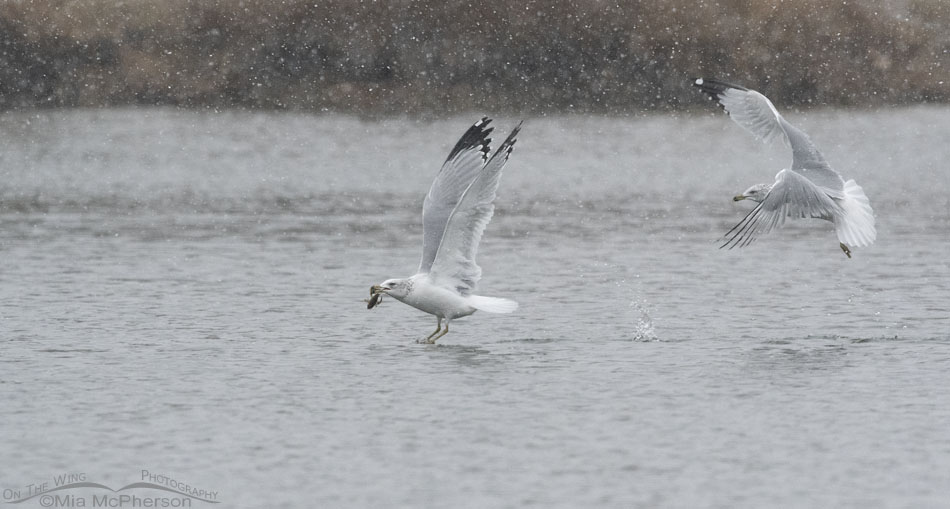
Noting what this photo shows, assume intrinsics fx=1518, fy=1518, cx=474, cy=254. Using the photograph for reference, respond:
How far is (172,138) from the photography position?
3475cm

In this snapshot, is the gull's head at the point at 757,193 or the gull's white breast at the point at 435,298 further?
the gull's head at the point at 757,193

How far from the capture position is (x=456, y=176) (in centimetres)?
1197

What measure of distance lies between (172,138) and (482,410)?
2686 centimetres

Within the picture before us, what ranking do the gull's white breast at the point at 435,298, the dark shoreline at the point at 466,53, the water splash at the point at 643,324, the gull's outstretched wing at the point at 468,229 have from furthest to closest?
the dark shoreline at the point at 466,53, the water splash at the point at 643,324, the gull's white breast at the point at 435,298, the gull's outstretched wing at the point at 468,229

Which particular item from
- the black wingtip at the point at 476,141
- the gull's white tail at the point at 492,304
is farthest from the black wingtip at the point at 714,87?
the gull's white tail at the point at 492,304

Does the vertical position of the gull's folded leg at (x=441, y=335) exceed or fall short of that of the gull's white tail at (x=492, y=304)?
it falls short

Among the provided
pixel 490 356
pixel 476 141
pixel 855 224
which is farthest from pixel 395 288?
pixel 855 224

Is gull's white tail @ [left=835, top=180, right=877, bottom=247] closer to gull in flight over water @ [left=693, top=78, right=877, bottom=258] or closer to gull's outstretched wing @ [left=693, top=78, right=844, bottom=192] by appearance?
gull in flight over water @ [left=693, top=78, right=877, bottom=258]

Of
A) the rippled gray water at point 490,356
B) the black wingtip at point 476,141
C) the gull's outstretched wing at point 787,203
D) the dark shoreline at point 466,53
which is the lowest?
the rippled gray water at point 490,356

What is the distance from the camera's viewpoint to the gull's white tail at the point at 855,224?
11875mm

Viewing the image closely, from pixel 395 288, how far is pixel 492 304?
726 millimetres

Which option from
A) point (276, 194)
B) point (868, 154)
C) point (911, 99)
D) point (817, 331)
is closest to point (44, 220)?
point (276, 194)

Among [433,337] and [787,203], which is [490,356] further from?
[787,203]

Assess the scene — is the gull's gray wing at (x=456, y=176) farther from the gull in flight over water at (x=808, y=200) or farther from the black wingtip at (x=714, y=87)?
the black wingtip at (x=714, y=87)
